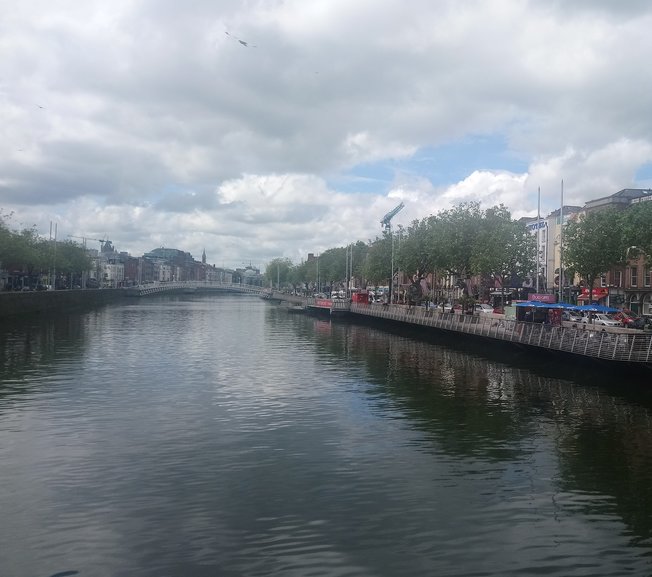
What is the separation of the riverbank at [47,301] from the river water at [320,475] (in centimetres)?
5333

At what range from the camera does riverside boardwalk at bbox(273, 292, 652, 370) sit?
37.3 metres

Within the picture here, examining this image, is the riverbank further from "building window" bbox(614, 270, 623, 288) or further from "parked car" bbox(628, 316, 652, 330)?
"building window" bbox(614, 270, 623, 288)

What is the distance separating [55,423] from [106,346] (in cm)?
3276

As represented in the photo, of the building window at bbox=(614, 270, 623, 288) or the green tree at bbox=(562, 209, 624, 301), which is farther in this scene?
the building window at bbox=(614, 270, 623, 288)

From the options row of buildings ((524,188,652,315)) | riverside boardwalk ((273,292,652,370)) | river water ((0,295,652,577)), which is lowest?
river water ((0,295,652,577))

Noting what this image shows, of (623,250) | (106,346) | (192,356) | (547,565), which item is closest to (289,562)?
(547,565)

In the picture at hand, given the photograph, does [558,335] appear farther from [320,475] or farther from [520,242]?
[320,475]

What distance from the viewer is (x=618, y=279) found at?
8712 cm

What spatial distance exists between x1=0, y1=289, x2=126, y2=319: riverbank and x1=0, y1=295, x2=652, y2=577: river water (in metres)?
53.3

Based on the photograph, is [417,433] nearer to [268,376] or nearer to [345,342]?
[268,376]

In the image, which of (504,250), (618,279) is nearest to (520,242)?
(504,250)

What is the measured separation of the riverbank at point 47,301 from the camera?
296ft

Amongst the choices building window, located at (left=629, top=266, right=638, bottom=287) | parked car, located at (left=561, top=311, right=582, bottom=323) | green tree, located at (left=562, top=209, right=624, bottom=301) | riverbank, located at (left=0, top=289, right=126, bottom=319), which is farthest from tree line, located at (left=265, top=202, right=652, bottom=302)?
riverbank, located at (left=0, top=289, right=126, bottom=319)

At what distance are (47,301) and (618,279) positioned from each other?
88.5 metres
